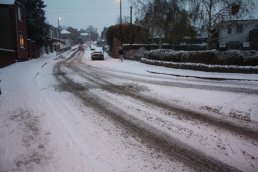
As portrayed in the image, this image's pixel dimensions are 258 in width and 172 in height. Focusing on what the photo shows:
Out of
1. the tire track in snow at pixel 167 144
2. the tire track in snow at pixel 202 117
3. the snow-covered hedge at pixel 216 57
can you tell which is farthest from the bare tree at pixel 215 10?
the tire track in snow at pixel 167 144

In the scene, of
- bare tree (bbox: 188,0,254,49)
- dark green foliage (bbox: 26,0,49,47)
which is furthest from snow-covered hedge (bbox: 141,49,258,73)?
dark green foliage (bbox: 26,0,49,47)

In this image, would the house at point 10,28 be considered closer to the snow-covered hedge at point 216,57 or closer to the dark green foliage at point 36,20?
the dark green foliage at point 36,20

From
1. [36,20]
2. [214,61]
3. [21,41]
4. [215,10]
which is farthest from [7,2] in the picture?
[214,61]

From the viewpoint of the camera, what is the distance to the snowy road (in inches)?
193

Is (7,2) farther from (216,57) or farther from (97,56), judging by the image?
(216,57)

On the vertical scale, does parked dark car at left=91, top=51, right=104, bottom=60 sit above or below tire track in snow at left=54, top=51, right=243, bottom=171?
above

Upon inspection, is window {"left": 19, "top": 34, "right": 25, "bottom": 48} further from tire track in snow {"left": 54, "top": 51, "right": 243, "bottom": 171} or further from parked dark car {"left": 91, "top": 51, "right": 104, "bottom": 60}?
tire track in snow {"left": 54, "top": 51, "right": 243, "bottom": 171}

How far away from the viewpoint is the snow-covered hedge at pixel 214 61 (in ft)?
57.9

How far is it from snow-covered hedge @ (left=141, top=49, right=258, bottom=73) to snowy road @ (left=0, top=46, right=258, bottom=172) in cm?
681

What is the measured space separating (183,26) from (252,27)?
19468 millimetres

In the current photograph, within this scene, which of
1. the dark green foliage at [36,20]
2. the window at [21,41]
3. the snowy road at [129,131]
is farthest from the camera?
the dark green foliage at [36,20]

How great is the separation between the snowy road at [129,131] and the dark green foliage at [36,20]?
34220 mm

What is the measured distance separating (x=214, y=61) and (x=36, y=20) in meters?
33.0

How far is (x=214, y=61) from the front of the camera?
1928 cm
